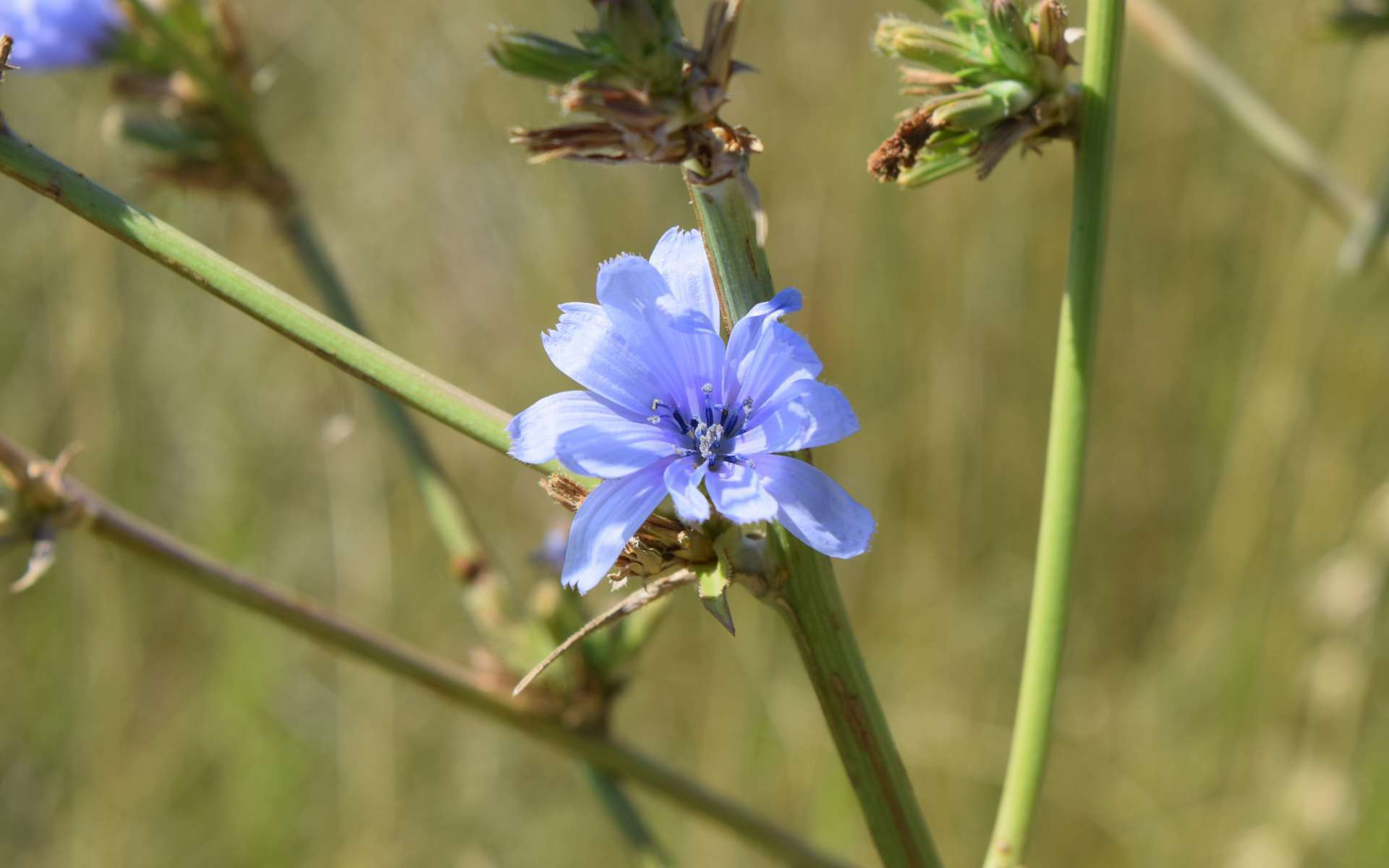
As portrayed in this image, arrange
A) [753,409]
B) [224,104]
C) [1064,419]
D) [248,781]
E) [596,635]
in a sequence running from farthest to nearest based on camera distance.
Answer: [248,781] → [224,104] → [596,635] → [1064,419] → [753,409]

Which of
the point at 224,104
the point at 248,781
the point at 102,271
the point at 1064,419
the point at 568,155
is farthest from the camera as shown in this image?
the point at 248,781

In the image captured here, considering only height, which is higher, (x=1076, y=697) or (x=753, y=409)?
(x=1076, y=697)

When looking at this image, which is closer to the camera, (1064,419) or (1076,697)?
(1064,419)

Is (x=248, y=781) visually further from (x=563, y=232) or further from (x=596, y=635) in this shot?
(x=596, y=635)

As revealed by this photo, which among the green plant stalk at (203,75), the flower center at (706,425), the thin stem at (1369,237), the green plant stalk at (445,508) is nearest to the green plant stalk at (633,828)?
the green plant stalk at (445,508)

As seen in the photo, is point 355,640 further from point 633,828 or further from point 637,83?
point 637,83

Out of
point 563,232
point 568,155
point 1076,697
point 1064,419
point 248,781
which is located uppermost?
point 563,232

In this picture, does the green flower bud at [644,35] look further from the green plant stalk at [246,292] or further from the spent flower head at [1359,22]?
the spent flower head at [1359,22]

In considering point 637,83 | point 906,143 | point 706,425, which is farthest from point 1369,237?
point 637,83

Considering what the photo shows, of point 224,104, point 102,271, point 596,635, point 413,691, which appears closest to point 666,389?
point 596,635
